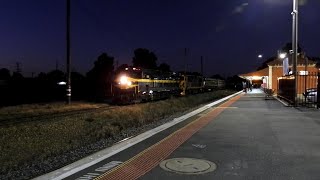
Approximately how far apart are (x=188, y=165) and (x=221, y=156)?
4.29ft

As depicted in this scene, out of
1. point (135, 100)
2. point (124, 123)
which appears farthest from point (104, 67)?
point (124, 123)

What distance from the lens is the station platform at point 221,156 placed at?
28.2 feet

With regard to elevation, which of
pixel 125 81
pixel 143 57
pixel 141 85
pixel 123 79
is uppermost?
pixel 143 57

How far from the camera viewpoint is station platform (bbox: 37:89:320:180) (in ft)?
28.2

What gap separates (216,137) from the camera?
1350cm

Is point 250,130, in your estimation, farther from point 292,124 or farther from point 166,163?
point 166,163

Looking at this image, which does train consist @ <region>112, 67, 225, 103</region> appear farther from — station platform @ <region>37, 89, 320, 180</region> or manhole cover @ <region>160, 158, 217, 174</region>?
manhole cover @ <region>160, 158, 217, 174</region>

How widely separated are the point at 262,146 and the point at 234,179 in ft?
12.5

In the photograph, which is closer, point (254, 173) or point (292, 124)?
point (254, 173)

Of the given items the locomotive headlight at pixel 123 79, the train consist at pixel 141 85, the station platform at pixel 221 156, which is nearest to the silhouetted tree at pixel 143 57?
the train consist at pixel 141 85

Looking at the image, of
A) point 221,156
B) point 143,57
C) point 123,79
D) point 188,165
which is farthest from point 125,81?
point 143,57

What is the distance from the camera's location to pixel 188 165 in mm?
9406

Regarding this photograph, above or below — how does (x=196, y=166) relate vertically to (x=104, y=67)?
below

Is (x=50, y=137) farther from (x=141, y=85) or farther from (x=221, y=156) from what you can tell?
(x=141, y=85)
